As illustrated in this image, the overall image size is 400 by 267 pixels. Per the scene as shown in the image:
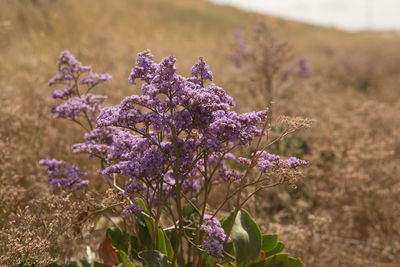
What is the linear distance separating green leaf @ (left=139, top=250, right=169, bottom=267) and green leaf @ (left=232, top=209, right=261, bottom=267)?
556 mm

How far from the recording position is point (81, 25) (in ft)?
53.3

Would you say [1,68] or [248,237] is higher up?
[1,68]

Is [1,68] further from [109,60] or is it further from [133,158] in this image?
[133,158]

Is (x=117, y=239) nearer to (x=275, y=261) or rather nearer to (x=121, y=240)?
(x=121, y=240)

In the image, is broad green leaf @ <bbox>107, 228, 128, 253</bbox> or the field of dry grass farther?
the field of dry grass

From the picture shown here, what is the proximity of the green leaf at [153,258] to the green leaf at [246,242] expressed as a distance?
0.56 metres

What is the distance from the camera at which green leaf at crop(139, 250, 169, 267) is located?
2.37m

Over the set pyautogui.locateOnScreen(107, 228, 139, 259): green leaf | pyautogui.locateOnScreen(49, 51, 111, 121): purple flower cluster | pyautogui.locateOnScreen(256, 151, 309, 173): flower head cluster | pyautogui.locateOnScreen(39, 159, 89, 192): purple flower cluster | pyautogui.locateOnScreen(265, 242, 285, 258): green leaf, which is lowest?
pyautogui.locateOnScreen(107, 228, 139, 259): green leaf

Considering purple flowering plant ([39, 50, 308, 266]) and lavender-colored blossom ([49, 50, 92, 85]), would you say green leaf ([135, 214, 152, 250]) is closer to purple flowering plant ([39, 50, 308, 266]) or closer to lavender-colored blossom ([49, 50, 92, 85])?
purple flowering plant ([39, 50, 308, 266])

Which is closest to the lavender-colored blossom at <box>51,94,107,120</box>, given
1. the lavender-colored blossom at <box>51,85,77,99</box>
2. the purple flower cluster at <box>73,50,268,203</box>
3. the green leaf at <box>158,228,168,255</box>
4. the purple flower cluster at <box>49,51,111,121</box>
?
the purple flower cluster at <box>49,51,111,121</box>

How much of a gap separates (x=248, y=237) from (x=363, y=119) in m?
5.98

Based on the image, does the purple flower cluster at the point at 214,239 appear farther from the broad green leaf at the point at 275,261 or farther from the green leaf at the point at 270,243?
the green leaf at the point at 270,243

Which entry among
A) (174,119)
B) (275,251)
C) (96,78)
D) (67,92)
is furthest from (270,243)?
(67,92)

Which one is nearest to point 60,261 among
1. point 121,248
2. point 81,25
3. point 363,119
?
point 121,248
